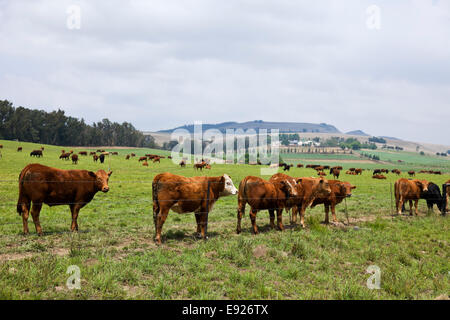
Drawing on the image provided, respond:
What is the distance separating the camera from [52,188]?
900 cm

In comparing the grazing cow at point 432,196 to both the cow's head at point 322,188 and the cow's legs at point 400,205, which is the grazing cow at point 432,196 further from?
the cow's head at point 322,188

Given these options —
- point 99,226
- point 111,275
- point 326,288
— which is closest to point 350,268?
point 326,288

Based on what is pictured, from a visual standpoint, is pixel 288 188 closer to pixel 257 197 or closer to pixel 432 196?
pixel 257 197

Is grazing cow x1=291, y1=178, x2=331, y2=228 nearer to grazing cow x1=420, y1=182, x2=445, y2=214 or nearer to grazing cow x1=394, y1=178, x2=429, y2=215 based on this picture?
grazing cow x1=394, y1=178, x2=429, y2=215

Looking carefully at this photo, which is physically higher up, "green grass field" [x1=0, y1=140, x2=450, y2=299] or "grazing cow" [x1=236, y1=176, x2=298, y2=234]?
"grazing cow" [x1=236, y1=176, x2=298, y2=234]

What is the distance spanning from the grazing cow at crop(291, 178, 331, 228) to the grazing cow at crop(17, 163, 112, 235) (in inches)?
302

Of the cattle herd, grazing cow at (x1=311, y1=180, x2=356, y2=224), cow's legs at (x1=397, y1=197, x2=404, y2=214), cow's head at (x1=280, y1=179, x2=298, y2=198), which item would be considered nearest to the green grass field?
the cattle herd

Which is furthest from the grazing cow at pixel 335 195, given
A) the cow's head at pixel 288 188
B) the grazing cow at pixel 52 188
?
the grazing cow at pixel 52 188

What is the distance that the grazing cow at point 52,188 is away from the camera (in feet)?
28.5

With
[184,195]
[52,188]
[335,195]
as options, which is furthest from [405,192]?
[52,188]

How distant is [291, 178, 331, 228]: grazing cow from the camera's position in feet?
39.4

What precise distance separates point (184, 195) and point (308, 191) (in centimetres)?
585

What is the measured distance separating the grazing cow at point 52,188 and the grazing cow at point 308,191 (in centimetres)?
766
